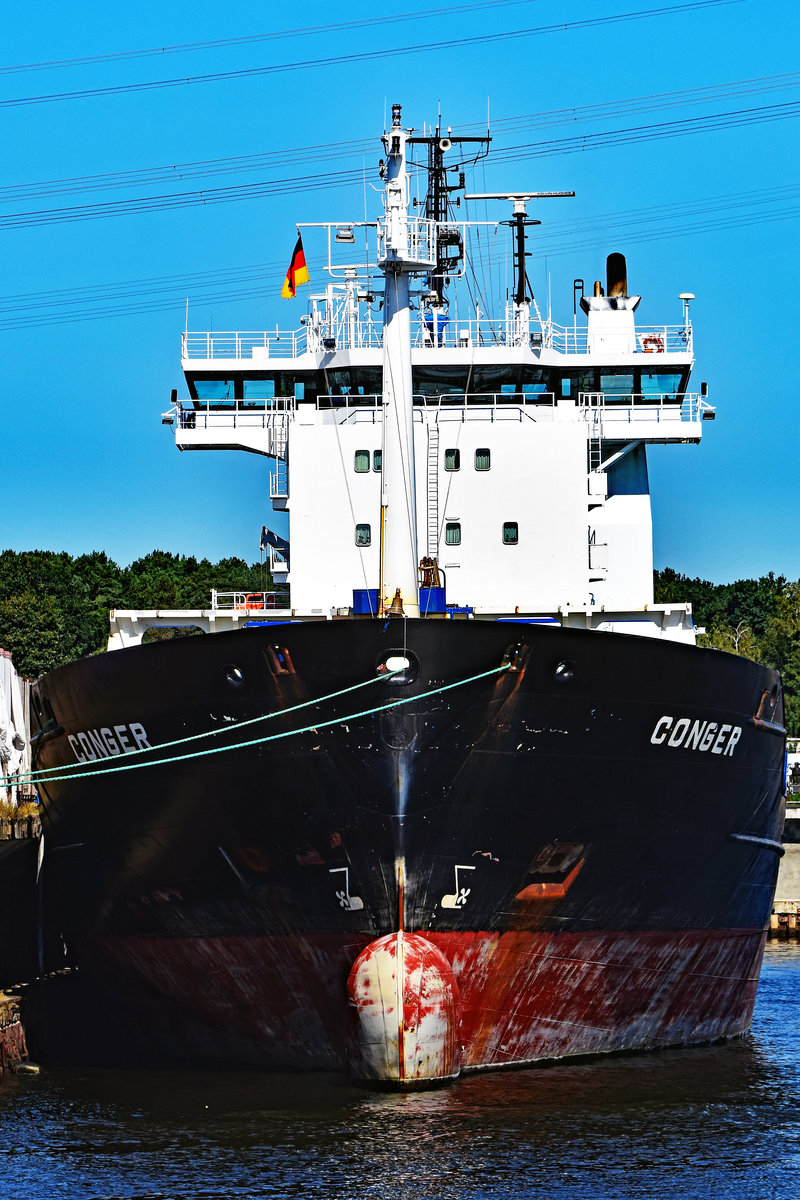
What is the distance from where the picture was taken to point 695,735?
17688 mm

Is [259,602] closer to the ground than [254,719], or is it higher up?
higher up

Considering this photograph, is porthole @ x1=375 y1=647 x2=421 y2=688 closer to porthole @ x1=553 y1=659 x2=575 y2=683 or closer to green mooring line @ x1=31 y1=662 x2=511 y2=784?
green mooring line @ x1=31 y1=662 x2=511 y2=784

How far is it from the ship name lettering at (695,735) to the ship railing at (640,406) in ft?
24.8

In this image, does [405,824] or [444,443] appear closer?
[405,824]

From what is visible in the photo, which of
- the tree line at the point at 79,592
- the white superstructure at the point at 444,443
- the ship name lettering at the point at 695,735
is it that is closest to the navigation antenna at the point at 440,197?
the white superstructure at the point at 444,443

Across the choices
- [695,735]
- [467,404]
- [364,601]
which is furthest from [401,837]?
[467,404]

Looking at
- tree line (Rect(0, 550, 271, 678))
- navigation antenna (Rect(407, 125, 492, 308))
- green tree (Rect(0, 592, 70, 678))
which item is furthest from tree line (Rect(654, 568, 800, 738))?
navigation antenna (Rect(407, 125, 492, 308))

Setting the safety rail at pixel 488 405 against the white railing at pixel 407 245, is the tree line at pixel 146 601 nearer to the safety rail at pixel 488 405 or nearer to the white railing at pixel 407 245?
the safety rail at pixel 488 405

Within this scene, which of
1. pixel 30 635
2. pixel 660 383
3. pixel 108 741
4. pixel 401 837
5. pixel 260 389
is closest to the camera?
pixel 401 837

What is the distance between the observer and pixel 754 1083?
681 inches

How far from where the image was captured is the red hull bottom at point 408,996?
51.5 ft

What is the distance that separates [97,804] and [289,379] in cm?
944

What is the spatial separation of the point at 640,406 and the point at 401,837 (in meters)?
11.5

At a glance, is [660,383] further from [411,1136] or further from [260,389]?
[411,1136]
